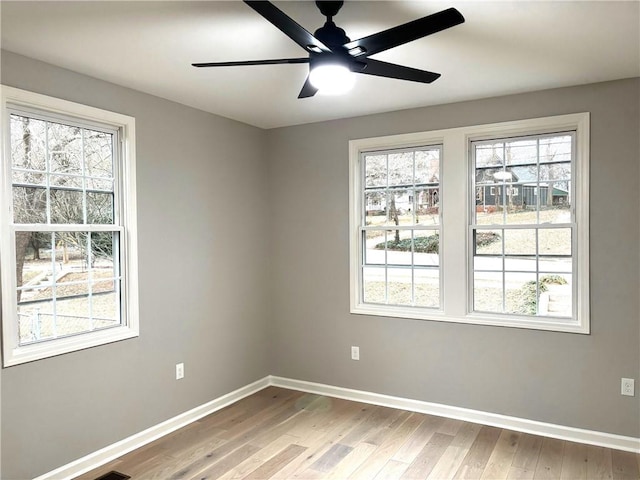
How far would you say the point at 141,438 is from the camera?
3439 millimetres

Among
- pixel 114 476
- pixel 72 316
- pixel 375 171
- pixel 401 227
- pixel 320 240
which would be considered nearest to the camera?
pixel 114 476

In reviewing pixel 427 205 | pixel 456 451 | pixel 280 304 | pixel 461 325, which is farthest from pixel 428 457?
pixel 280 304

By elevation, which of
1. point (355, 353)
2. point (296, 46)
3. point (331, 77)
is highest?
point (296, 46)

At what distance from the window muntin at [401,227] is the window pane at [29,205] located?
8.36 ft

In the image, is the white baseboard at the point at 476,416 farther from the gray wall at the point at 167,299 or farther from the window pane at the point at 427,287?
the window pane at the point at 427,287

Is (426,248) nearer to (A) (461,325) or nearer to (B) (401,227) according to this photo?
(B) (401,227)

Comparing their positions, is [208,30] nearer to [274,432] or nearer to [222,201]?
[222,201]

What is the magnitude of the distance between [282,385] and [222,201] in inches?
76.0

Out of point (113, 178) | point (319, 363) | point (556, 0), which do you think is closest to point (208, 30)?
point (113, 178)

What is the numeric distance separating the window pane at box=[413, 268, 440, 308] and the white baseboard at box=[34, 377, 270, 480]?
1.82m

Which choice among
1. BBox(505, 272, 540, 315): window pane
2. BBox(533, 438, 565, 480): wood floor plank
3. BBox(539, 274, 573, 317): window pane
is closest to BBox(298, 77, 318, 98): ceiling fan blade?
BBox(505, 272, 540, 315): window pane

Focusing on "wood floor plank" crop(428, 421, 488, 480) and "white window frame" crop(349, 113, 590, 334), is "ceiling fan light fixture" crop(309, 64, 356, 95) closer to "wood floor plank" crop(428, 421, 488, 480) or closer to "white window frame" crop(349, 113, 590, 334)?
"white window frame" crop(349, 113, 590, 334)

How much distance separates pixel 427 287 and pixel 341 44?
247cm

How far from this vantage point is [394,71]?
2.42 metres
